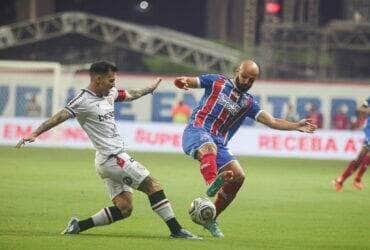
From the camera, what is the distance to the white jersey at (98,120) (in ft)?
Result: 39.2

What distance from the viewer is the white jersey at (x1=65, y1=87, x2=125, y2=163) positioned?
1195cm

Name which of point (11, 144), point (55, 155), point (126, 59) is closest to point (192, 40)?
point (126, 59)

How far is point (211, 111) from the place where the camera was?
13.0m

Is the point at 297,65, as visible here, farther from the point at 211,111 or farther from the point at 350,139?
the point at 211,111

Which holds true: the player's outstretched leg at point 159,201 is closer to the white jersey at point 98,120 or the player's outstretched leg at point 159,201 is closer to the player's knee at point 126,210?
the player's knee at point 126,210

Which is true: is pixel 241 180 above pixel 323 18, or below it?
below

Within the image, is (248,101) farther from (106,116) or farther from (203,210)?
(203,210)

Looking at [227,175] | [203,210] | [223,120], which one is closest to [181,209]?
[223,120]

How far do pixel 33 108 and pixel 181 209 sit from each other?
21.7 metres

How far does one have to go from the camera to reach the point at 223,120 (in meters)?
13.0

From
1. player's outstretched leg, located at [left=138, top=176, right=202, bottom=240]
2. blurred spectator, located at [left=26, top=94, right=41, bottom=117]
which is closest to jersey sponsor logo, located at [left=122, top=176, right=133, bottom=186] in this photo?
player's outstretched leg, located at [left=138, top=176, right=202, bottom=240]

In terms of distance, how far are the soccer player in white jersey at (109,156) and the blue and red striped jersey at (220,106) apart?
1318 millimetres

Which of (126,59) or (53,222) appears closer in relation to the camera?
(53,222)

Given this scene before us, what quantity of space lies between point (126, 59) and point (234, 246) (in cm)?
3499
